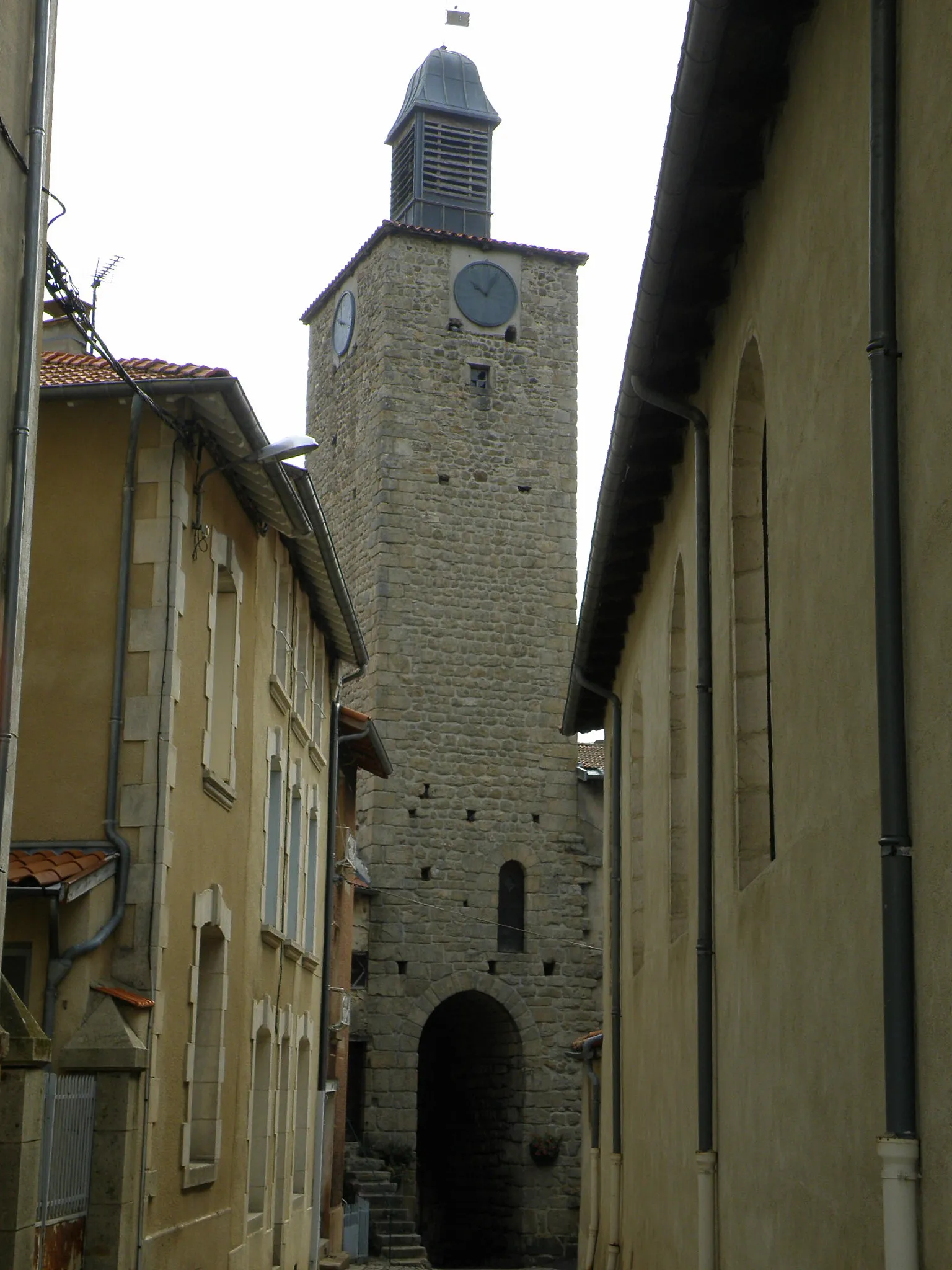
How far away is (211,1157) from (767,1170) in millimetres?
7596

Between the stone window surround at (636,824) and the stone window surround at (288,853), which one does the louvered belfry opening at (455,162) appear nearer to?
the stone window surround at (288,853)

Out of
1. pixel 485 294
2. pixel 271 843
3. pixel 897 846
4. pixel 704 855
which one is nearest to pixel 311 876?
pixel 271 843

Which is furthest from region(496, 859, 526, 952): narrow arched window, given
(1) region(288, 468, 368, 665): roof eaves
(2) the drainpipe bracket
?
(2) the drainpipe bracket

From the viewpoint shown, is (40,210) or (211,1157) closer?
(40,210)

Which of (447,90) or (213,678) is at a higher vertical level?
(447,90)

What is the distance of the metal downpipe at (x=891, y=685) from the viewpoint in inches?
197

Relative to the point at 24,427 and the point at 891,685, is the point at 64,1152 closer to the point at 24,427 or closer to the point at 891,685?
the point at 24,427

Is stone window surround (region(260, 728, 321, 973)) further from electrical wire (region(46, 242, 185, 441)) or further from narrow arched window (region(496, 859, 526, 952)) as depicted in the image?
narrow arched window (region(496, 859, 526, 952))

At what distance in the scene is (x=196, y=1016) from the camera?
14227 mm

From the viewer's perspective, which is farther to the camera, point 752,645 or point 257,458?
A: point 257,458

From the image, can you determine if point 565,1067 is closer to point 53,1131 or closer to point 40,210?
point 53,1131

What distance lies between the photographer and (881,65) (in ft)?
17.9

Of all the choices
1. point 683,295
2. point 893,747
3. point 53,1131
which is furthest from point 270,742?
point 893,747

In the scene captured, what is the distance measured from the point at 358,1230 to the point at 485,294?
17.4 meters
